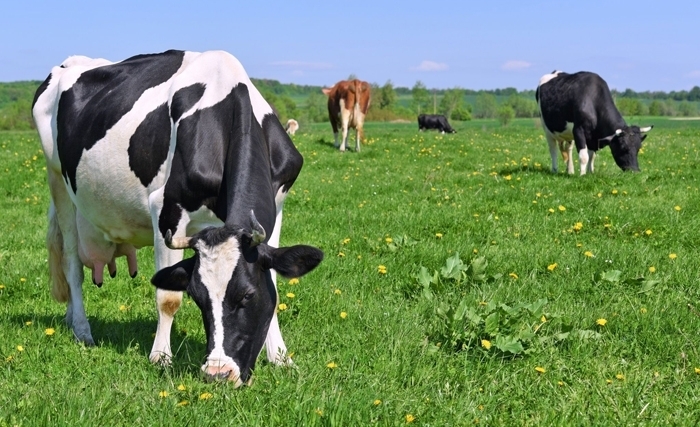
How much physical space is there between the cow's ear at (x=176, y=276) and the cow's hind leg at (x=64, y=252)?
214 cm

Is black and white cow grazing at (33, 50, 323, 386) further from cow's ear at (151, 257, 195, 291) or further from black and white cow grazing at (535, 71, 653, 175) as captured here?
black and white cow grazing at (535, 71, 653, 175)

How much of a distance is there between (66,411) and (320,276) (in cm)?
367

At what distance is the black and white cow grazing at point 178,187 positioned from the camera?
4367 mm

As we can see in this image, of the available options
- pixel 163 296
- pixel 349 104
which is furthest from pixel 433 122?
pixel 163 296

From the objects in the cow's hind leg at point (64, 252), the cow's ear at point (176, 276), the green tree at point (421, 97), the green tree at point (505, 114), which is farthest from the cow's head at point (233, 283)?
the green tree at point (421, 97)

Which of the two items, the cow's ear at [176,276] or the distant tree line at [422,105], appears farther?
the distant tree line at [422,105]

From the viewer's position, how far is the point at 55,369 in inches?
201

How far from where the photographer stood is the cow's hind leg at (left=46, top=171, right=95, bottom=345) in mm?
6695

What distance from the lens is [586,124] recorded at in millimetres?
15859

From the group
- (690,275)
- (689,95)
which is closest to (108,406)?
(690,275)

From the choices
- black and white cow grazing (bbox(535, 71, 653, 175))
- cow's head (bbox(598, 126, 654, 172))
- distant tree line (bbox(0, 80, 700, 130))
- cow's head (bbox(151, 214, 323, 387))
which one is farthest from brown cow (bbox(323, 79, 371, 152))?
distant tree line (bbox(0, 80, 700, 130))

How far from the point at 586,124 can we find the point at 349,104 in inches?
360

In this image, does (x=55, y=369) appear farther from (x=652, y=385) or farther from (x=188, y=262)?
(x=652, y=385)

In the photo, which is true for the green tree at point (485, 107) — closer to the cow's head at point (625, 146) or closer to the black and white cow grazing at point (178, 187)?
the cow's head at point (625, 146)
